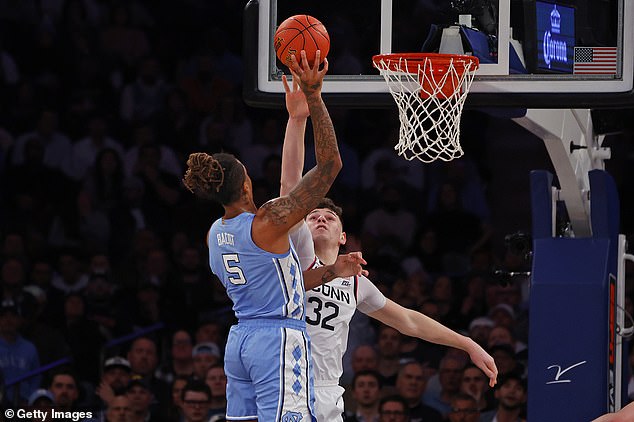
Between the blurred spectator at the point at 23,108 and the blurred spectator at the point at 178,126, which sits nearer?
the blurred spectator at the point at 178,126

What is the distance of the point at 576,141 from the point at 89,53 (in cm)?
659

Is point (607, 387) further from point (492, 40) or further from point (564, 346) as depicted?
point (492, 40)

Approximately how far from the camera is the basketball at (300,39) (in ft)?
17.0

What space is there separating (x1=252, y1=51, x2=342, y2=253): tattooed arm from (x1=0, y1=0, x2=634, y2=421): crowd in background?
3.81 metres

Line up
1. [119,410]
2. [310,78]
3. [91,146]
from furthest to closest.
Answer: [91,146] → [119,410] → [310,78]

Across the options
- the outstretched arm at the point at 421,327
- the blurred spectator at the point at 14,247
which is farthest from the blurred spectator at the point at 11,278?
the outstretched arm at the point at 421,327

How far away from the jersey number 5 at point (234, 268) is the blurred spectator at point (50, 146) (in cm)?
657

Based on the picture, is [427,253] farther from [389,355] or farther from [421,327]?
[421,327]

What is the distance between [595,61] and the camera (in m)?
6.02

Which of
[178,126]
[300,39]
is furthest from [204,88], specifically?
[300,39]

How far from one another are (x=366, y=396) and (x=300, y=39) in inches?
158

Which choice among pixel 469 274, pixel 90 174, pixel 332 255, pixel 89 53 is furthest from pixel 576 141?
pixel 89 53

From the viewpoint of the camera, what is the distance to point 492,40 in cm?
604

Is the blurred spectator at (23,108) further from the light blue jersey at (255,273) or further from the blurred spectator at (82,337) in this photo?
the light blue jersey at (255,273)
